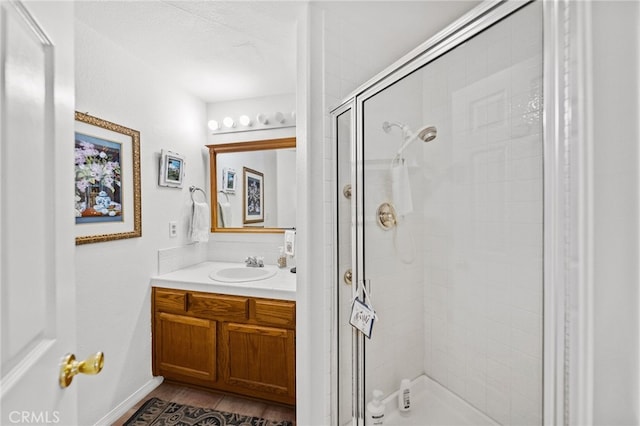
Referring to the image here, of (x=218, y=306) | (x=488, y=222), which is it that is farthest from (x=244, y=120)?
(x=488, y=222)

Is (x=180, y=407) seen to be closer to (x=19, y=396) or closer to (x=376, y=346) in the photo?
(x=376, y=346)

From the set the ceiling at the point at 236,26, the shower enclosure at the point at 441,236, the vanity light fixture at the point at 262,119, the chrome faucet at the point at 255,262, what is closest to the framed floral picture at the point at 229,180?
the vanity light fixture at the point at 262,119

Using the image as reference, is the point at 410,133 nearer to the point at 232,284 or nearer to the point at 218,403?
the point at 232,284

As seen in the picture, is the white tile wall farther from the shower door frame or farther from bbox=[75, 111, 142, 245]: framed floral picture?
bbox=[75, 111, 142, 245]: framed floral picture

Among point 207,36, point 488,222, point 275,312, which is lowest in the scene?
point 275,312

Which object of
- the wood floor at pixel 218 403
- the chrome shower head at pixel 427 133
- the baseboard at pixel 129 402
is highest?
the chrome shower head at pixel 427 133

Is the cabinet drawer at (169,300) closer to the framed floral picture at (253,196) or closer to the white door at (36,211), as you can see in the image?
the framed floral picture at (253,196)

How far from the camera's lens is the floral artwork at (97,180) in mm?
1590

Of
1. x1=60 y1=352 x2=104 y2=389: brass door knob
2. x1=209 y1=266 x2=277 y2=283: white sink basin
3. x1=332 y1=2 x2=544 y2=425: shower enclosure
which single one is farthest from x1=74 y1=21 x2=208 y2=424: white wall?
x1=332 y1=2 x2=544 y2=425: shower enclosure

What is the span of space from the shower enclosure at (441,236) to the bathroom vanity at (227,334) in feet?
1.57

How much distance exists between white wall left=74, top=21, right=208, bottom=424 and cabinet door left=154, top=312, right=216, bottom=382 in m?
0.09

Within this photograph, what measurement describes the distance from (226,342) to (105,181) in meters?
1.25

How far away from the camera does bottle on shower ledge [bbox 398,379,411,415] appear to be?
1459mm

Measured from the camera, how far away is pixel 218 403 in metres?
1.94
